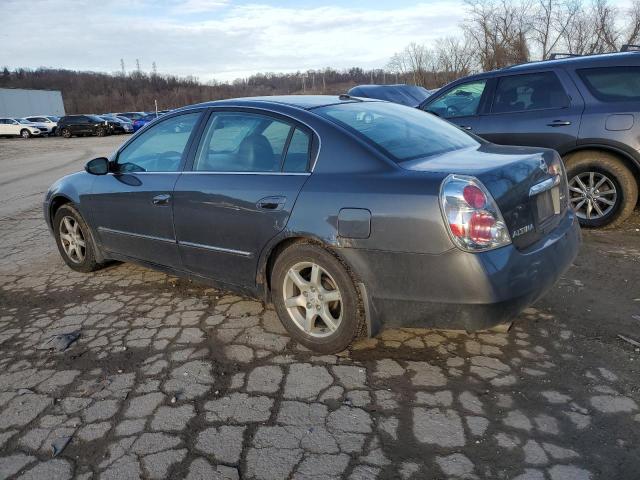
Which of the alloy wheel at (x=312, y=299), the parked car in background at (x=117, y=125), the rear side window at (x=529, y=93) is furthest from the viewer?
the parked car in background at (x=117, y=125)

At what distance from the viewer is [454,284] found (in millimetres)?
2611

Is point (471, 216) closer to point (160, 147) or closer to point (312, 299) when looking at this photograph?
point (312, 299)

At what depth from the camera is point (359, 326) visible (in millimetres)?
2980

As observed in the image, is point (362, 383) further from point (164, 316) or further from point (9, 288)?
point (9, 288)

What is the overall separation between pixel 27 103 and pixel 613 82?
6985 cm

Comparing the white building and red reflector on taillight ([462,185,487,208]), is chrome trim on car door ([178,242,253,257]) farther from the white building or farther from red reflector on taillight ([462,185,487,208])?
the white building

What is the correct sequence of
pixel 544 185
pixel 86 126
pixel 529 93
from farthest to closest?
pixel 86 126
pixel 529 93
pixel 544 185

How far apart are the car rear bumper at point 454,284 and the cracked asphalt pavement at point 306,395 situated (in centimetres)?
36

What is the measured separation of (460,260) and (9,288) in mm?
4051

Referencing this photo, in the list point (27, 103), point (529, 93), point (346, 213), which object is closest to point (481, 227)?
point (346, 213)

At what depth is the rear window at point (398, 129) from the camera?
3.12 m

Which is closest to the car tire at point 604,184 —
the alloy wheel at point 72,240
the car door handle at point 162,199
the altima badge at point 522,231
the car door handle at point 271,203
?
the altima badge at point 522,231

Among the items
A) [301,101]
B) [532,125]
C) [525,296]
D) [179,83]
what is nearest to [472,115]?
[532,125]

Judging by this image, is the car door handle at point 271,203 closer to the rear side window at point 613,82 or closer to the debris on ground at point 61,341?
the debris on ground at point 61,341
